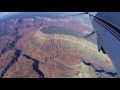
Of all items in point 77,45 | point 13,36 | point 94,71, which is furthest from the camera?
point 13,36

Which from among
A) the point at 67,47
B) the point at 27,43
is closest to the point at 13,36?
the point at 27,43
